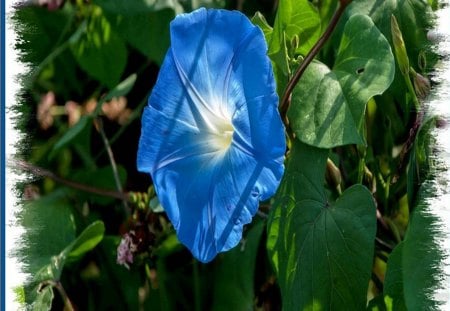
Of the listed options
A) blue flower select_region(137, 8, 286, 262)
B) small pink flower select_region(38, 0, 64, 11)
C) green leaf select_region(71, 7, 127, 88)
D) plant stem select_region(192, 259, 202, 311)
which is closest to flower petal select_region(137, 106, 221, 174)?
blue flower select_region(137, 8, 286, 262)

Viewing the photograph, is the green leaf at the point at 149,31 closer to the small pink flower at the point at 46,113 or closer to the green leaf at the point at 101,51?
the green leaf at the point at 101,51

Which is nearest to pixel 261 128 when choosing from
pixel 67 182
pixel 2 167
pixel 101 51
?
pixel 2 167

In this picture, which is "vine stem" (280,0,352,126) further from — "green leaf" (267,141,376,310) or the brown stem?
the brown stem

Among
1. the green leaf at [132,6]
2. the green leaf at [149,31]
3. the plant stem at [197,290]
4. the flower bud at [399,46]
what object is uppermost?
the flower bud at [399,46]

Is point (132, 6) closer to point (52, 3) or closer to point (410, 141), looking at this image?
point (52, 3)

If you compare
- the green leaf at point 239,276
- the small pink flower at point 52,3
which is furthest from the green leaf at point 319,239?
the small pink flower at point 52,3

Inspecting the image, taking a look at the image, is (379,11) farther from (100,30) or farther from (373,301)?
(100,30)

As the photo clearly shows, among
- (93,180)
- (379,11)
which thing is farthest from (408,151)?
(93,180)
